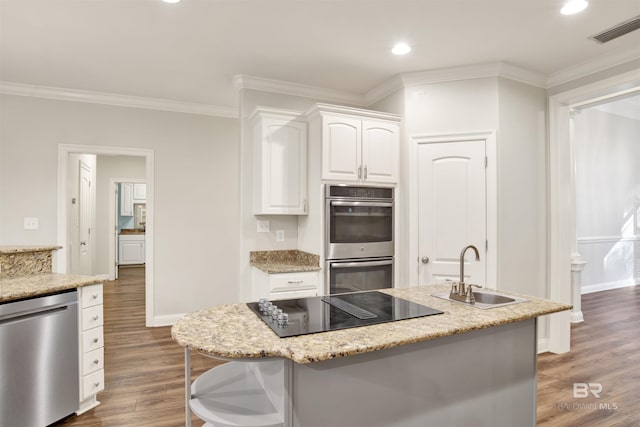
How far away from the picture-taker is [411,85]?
11.5 feet

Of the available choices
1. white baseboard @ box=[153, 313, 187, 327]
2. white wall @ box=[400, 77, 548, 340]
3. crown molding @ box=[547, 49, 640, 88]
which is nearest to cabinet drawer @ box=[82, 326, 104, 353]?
white baseboard @ box=[153, 313, 187, 327]

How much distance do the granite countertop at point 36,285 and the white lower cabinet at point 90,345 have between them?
81mm

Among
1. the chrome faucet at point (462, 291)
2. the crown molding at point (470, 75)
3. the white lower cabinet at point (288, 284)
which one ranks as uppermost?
the crown molding at point (470, 75)

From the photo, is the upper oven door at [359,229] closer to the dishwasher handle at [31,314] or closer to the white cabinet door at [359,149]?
the white cabinet door at [359,149]

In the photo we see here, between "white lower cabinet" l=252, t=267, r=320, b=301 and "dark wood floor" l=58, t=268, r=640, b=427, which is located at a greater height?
"white lower cabinet" l=252, t=267, r=320, b=301

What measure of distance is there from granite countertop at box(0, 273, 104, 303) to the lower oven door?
1.83 metres

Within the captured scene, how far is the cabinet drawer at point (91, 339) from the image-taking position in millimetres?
2449

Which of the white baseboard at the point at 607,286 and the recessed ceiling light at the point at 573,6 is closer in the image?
the recessed ceiling light at the point at 573,6

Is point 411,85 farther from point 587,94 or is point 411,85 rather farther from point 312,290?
point 312,290

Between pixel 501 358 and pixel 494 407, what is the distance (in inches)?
8.8

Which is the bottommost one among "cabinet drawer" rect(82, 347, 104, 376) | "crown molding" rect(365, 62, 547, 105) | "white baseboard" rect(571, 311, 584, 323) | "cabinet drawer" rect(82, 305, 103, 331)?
"white baseboard" rect(571, 311, 584, 323)

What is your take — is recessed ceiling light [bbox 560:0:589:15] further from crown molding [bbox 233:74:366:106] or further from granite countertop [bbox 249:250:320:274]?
granite countertop [bbox 249:250:320:274]

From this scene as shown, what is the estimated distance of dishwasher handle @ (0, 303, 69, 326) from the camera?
2.05 meters

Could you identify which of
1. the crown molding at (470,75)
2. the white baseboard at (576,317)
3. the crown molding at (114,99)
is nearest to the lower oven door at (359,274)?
the crown molding at (470,75)
